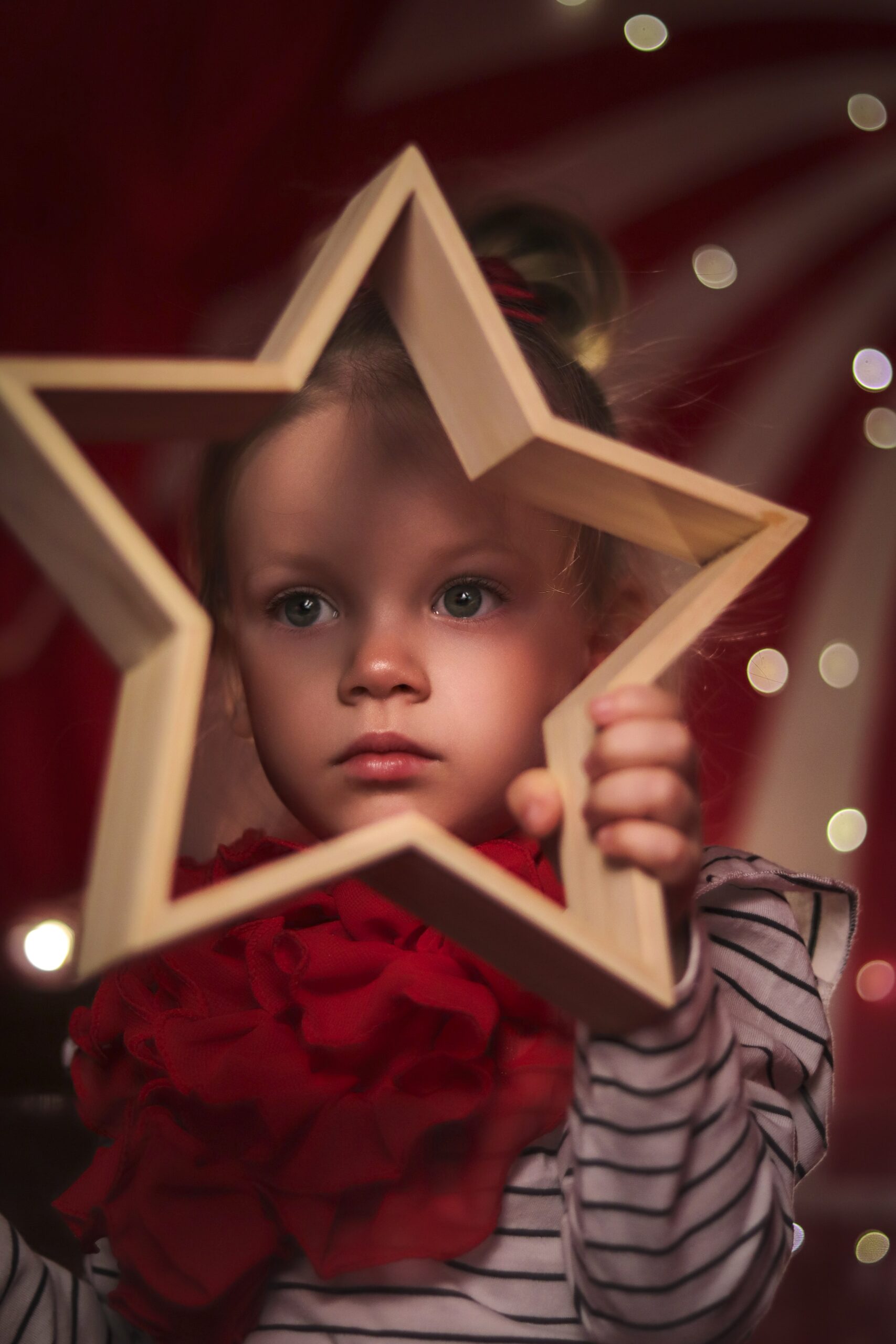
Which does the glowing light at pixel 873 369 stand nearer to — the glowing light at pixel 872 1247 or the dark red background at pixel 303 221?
the dark red background at pixel 303 221

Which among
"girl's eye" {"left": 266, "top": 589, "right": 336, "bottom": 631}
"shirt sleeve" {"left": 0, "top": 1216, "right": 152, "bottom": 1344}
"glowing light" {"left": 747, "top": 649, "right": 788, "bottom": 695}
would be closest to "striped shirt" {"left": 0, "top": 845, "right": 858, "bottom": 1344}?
"shirt sleeve" {"left": 0, "top": 1216, "right": 152, "bottom": 1344}

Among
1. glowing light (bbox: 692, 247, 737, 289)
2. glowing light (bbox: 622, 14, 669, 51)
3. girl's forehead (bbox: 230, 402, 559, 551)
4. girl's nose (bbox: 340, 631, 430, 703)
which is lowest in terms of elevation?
girl's nose (bbox: 340, 631, 430, 703)

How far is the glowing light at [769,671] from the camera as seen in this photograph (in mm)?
1101

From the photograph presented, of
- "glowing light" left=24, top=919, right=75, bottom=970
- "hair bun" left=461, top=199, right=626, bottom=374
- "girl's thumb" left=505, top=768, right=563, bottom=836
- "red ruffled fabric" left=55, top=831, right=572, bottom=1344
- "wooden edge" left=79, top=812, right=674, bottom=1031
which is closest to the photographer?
"wooden edge" left=79, top=812, right=674, bottom=1031

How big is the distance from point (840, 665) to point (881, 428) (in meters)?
0.23

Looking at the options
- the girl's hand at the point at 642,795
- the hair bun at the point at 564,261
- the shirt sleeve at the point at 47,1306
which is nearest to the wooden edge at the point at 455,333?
the girl's hand at the point at 642,795

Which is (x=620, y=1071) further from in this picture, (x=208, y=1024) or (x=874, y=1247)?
(x=874, y=1247)

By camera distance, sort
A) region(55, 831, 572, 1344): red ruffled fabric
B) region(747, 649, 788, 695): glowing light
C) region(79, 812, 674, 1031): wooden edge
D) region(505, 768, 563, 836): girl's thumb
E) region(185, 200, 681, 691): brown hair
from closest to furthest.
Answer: region(79, 812, 674, 1031): wooden edge
region(505, 768, 563, 836): girl's thumb
region(55, 831, 572, 1344): red ruffled fabric
region(185, 200, 681, 691): brown hair
region(747, 649, 788, 695): glowing light

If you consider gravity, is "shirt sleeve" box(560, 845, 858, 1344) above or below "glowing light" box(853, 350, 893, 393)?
below

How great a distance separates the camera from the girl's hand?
46 centimetres

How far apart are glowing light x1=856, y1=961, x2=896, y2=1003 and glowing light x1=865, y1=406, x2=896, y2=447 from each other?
48 centimetres

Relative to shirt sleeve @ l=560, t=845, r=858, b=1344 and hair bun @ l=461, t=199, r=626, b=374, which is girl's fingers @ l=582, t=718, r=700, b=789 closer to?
shirt sleeve @ l=560, t=845, r=858, b=1344

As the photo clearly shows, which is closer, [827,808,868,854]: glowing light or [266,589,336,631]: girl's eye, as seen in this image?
[266,589,336,631]: girl's eye

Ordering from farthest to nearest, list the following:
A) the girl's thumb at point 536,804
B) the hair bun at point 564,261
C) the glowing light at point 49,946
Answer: the glowing light at point 49,946 → the hair bun at point 564,261 → the girl's thumb at point 536,804
